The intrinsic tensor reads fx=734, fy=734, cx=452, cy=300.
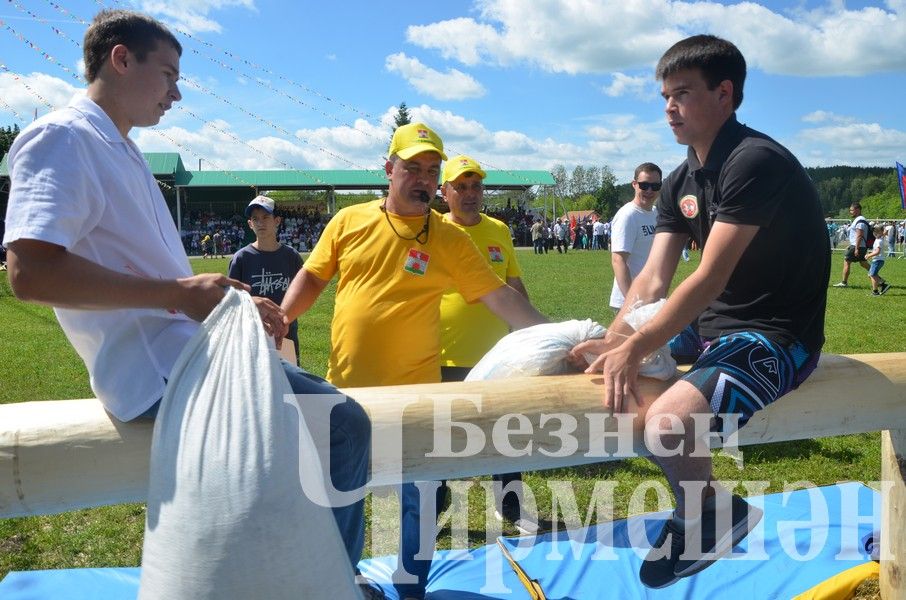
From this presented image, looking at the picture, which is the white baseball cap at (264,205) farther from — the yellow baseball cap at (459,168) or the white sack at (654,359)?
the white sack at (654,359)

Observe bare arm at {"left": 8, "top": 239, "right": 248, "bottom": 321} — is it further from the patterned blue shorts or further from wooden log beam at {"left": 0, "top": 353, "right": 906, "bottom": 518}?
the patterned blue shorts

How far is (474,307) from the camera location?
157 inches

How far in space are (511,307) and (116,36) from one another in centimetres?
179

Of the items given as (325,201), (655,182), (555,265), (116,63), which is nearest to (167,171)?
(325,201)

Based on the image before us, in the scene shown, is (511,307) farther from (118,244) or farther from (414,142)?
(118,244)

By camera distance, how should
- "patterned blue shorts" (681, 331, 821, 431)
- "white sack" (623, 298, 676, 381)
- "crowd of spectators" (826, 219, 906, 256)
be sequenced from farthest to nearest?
"crowd of spectators" (826, 219, 906, 256) < "white sack" (623, 298, 676, 381) < "patterned blue shorts" (681, 331, 821, 431)

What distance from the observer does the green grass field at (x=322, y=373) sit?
3.83m

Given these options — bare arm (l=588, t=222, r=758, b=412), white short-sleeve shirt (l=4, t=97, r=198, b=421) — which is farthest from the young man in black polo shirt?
white short-sleeve shirt (l=4, t=97, r=198, b=421)

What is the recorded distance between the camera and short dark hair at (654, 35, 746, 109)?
227 centimetres

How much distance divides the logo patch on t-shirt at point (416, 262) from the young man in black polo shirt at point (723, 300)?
889mm

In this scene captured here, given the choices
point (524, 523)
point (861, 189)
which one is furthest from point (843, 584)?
point (861, 189)

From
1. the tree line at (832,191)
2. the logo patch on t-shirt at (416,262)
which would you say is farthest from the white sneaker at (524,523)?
the tree line at (832,191)

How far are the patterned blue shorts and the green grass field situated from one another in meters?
0.48

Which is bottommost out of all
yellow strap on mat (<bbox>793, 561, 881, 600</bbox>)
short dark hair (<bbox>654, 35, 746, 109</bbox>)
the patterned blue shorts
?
yellow strap on mat (<bbox>793, 561, 881, 600</bbox>)
